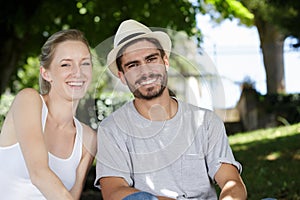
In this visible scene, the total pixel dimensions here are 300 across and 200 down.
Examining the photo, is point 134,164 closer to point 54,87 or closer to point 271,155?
point 54,87

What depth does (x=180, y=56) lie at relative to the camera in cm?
364

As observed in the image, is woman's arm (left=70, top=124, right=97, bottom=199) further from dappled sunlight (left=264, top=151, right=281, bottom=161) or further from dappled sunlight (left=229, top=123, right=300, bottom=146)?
dappled sunlight (left=229, top=123, right=300, bottom=146)

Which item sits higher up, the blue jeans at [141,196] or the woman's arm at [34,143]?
the woman's arm at [34,143]

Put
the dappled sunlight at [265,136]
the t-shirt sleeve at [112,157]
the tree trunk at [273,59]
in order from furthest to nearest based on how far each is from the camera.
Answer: the tree trunk at [273,59]
the dappled sunlight at [265,136]
the t-shirt sleeve at [112,157]

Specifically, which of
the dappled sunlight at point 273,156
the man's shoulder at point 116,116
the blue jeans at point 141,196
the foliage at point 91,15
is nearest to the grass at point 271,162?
the dappled sunlight at point 273,156

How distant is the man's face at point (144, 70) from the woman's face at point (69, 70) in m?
0.25

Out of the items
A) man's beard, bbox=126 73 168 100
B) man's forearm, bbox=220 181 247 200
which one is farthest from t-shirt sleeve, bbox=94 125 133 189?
man's forearm, bbox=220 181 247 200

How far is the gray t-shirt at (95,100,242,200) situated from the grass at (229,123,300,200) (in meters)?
2.43

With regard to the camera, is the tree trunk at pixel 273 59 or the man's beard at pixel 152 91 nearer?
the man's beard at pixel 152 91

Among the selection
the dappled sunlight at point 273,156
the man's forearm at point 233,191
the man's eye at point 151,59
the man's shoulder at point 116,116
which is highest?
Result: the man's eye at point 151,59

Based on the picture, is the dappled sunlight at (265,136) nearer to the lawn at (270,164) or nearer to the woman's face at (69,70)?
the lawn at (270,164)

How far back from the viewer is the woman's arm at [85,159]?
133 inches

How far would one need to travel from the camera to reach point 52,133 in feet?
11.0

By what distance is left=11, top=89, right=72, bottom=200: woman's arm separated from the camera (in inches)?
119
